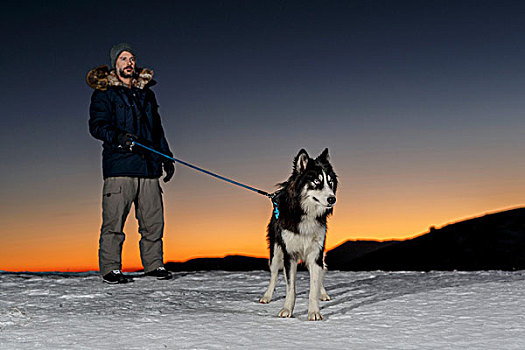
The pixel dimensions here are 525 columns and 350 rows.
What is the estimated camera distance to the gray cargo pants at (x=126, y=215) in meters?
7.38

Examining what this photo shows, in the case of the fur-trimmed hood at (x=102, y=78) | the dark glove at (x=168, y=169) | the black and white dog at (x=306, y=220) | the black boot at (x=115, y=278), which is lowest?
the black boot at (x=115, y=278)

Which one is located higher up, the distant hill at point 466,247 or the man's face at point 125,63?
the man's face at point 125,63

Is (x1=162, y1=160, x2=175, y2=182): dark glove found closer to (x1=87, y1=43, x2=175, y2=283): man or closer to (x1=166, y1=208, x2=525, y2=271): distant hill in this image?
(x1=87, y1=43, x2=175, y2=283): man

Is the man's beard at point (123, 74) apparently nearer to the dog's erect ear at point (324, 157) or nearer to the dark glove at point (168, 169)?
the dark glove at point (168, 169)

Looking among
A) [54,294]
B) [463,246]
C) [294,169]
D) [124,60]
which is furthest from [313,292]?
[463,246]

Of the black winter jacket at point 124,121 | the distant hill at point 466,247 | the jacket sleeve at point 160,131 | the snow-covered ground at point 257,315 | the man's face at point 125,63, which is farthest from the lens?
the distant hill at point 466,247

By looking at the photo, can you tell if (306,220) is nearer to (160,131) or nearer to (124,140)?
(124,140)

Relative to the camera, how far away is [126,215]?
7.58 meters

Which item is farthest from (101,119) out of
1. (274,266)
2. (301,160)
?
(301,160)

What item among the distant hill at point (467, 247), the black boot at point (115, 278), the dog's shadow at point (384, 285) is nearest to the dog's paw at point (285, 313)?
the dog's shadow at point (384, 285)

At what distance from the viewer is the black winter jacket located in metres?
7.31

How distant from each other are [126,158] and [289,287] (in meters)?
3.48

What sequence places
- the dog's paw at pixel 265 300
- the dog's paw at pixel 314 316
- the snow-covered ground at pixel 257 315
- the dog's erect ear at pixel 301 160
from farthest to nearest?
1. the dog's paw at pixel 265 300
2. the dog's erect ear at pixel 301 160
3. the dog's paw at pixel 314 316
4. the snow-covered ground at pixel 257 315

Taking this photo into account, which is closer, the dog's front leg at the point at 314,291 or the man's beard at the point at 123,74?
the dog's front leg at the point at 314,291
